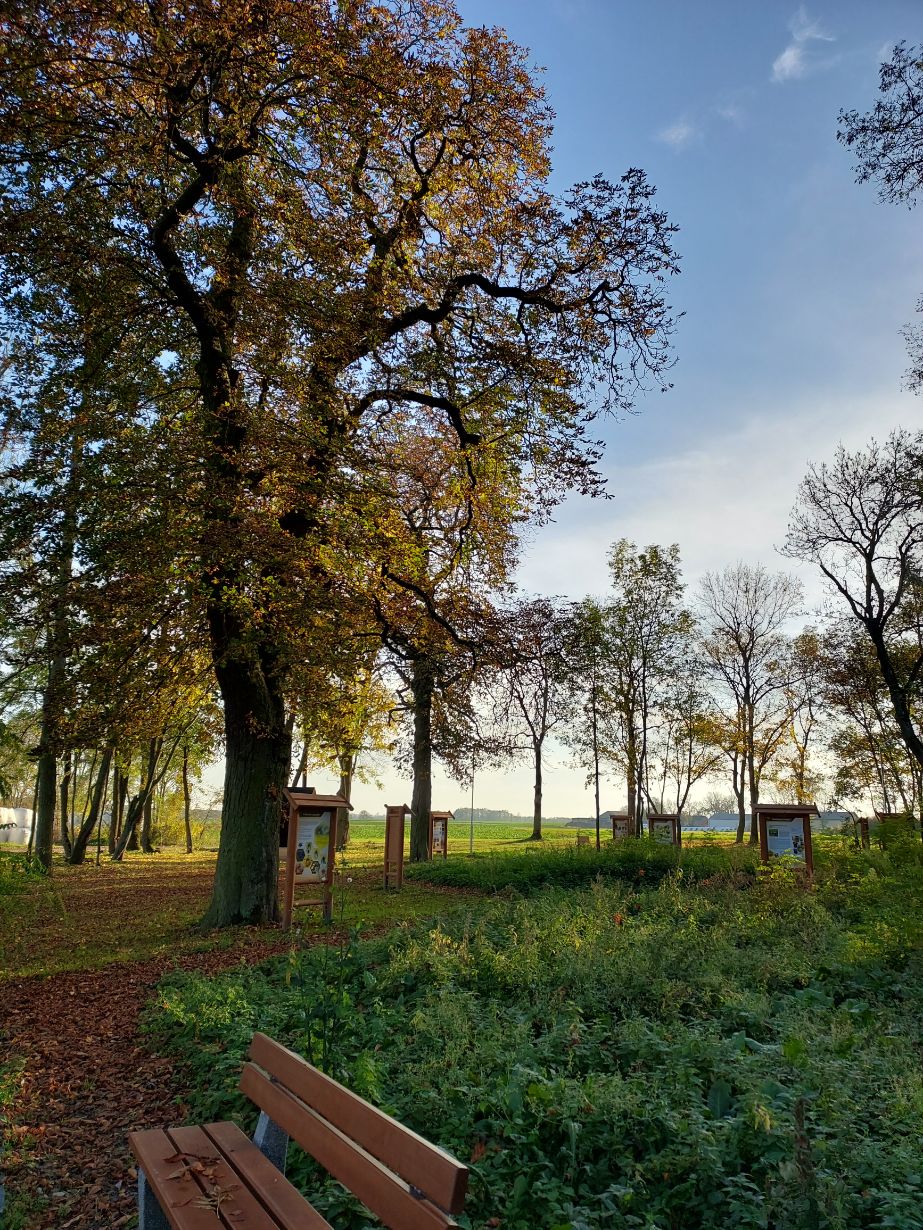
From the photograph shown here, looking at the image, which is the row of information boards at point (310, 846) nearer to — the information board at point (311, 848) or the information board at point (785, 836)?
the information board at point (311, 848)

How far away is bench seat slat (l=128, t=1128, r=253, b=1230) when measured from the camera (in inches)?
111

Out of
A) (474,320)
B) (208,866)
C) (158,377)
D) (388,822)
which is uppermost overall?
(474,320)

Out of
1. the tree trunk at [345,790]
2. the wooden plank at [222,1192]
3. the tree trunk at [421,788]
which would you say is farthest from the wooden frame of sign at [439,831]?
the wooden plank at [222,1192]

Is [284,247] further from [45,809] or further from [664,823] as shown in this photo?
[664,823]

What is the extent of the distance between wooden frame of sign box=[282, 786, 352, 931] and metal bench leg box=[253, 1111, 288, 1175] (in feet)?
26.8

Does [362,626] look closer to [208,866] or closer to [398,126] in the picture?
[398,126]

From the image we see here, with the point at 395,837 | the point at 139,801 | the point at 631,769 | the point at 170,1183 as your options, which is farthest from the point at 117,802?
the point at 170,1183

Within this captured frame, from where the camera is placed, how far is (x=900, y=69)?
30.5 feet

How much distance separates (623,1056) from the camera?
4715 millimetres

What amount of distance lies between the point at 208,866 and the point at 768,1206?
24.2m

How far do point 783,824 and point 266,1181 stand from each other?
15.0 meters

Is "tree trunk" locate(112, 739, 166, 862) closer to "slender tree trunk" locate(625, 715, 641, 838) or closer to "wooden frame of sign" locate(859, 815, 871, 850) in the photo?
"slender tree trunk" locate(625, 715, 641, 838)

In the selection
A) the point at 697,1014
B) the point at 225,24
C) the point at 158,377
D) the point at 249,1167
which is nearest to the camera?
the point at 249,1167

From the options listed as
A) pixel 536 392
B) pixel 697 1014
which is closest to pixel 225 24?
pixel 536 392
